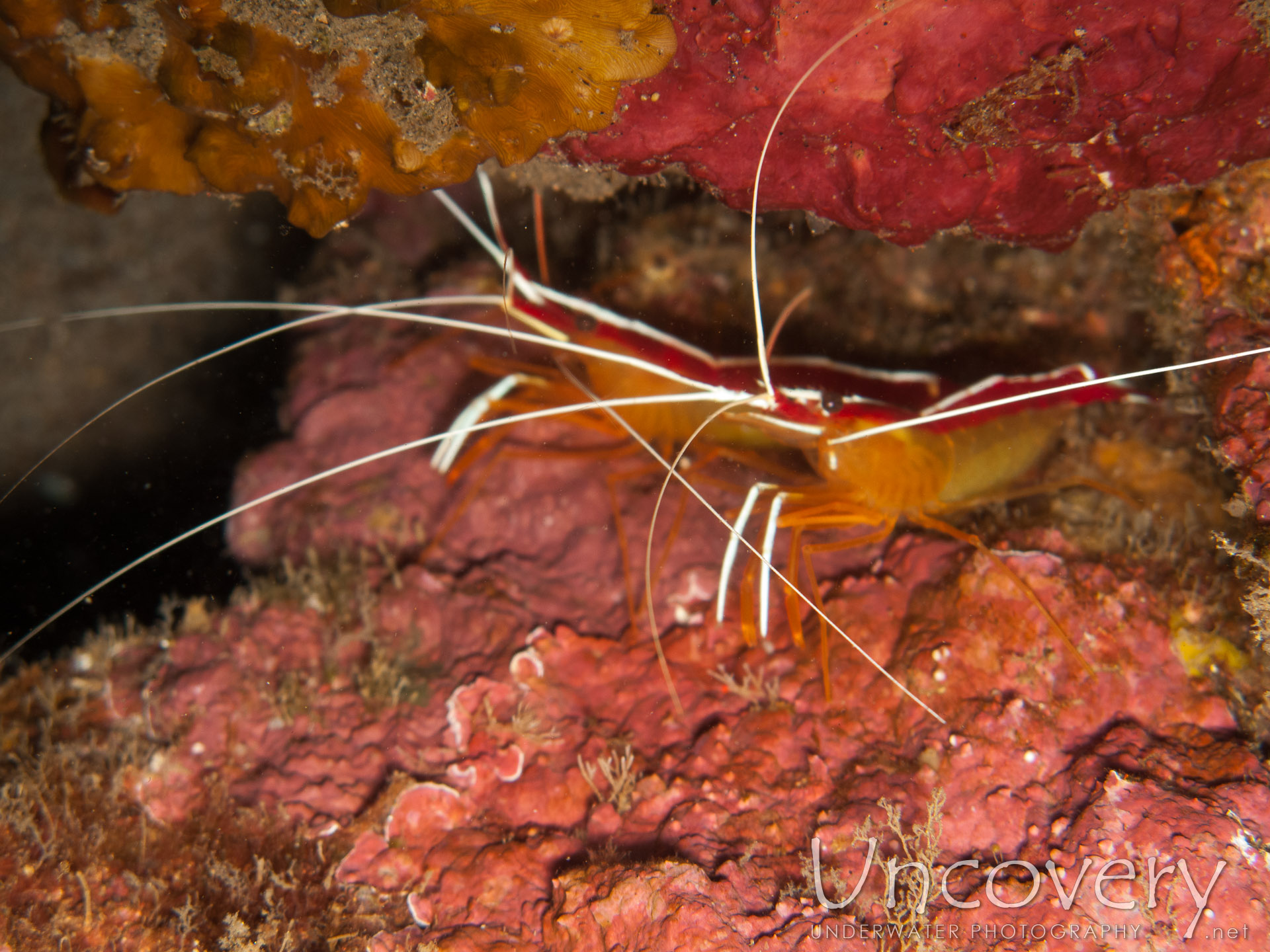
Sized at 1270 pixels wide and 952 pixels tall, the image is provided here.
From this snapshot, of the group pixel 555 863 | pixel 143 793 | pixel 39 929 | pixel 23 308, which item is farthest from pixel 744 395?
pixel 23 308

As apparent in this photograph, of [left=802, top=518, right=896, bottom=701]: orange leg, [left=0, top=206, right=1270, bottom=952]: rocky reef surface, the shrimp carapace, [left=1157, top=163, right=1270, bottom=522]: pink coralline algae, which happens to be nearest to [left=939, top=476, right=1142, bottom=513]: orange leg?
the shrimp carapace

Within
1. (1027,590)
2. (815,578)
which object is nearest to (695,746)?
(815,578)

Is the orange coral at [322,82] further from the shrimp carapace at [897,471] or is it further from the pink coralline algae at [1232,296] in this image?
the pink coralline algae at [1232,296]

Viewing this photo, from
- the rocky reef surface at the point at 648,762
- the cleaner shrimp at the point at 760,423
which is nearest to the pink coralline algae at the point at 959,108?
the cleaner shrimp at the point at 760,423

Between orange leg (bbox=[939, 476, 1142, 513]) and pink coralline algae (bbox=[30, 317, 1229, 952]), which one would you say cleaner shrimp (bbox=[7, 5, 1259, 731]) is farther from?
pink coralline algae (bbox=[30, 317, 1229, 952])

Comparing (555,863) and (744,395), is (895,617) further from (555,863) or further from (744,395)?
(555,863)

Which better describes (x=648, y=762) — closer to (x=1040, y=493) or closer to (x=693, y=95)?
(x=1040, y=493)
